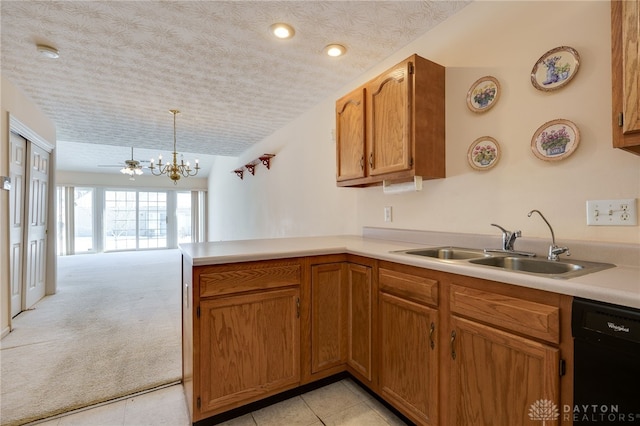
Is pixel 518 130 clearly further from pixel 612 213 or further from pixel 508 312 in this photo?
pixel 508 312

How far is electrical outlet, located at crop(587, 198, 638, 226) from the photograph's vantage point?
3.95ft

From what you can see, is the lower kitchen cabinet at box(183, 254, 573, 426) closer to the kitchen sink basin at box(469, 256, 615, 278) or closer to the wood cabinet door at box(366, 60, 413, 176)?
the kitchen sink basin at box(469, 256, 615, 278)

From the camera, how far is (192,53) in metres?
2.27

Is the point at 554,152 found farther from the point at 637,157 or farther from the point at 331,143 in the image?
the point at 331,143

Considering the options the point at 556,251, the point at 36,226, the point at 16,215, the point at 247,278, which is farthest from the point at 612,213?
the point at 36,226

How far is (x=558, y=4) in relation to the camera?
1.42m

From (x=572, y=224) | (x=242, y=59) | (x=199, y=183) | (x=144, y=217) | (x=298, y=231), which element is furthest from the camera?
(x=199, y=183)

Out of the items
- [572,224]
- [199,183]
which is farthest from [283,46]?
[199,183]

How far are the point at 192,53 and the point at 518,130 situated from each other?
2.29 metres

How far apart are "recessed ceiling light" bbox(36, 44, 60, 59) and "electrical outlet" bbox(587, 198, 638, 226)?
3.47 meters

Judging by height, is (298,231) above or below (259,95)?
below

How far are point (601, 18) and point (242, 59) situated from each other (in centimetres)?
219

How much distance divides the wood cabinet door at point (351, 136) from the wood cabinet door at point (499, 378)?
1284 millimetres

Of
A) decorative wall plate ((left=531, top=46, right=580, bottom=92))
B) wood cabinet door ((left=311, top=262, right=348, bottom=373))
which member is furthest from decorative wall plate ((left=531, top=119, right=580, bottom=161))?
wood cabinet door ((left=311, top=262, right=348, bottom=373))
